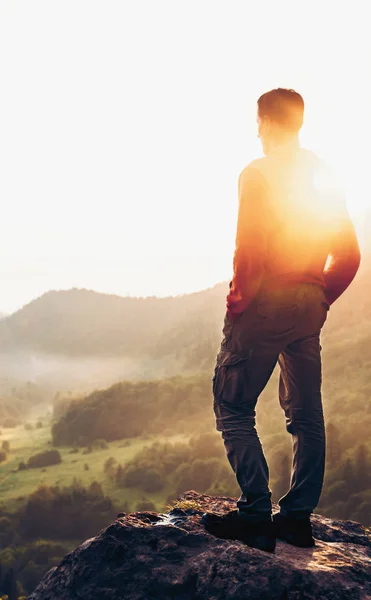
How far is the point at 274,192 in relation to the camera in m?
4.95

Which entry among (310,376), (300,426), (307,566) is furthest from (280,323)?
(307,566)

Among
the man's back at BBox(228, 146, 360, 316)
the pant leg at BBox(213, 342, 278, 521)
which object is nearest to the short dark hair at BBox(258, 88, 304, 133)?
the man's back at BBox(228, 146, 360, 316)

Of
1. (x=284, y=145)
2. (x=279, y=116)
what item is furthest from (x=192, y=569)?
(x=279, y=116)

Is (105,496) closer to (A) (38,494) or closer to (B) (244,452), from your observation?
(A) (38,494)

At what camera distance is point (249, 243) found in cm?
480

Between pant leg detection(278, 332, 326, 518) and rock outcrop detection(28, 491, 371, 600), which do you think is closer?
rock outcrop detection(28, 491, 371, 600)

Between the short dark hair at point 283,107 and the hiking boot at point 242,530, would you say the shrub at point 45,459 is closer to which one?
the hiking boot at point 242,530

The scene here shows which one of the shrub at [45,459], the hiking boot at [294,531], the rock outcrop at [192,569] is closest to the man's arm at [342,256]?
the hiking boot at [294,531]

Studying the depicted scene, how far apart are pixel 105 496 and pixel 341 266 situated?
155 m

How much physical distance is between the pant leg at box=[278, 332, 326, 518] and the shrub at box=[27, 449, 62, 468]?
7873 inches

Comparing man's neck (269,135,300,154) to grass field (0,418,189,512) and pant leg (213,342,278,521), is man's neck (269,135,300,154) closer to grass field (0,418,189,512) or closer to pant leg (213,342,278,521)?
pant leg (213,342,278,521)

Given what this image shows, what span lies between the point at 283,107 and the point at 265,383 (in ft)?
8.31

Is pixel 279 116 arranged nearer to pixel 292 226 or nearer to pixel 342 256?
pixel 292 226

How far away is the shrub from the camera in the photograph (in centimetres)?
19262
